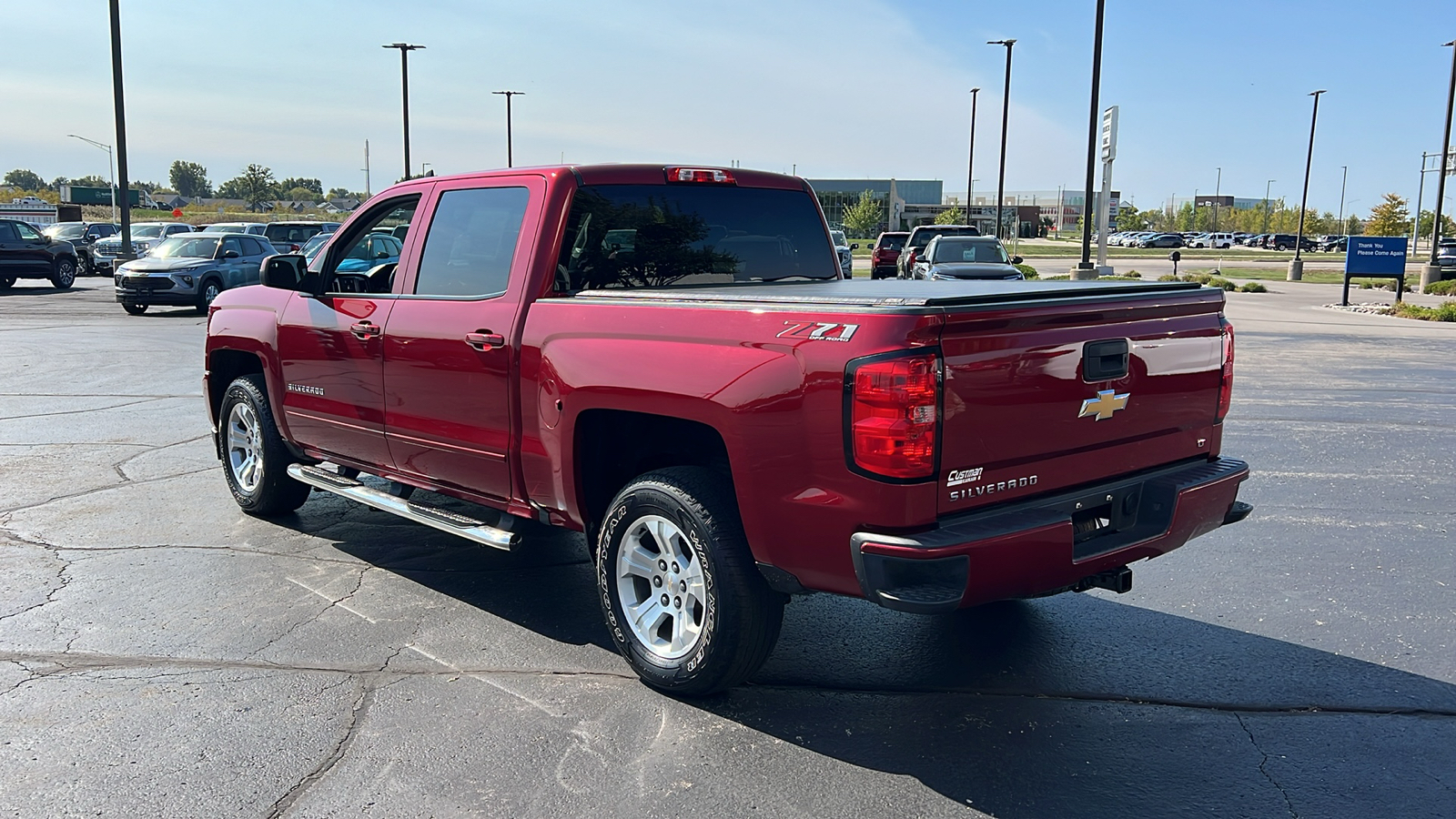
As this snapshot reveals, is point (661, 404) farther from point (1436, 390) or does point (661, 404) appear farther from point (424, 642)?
point (1436, 390)

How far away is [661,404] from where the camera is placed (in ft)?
13.0

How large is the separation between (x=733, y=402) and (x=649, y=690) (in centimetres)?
131

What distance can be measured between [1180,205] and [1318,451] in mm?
164277

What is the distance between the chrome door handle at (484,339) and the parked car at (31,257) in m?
29.3

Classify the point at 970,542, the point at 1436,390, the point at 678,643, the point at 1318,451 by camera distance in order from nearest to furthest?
the point at 970,542 → the point at 678,643 → the point at 1318,451 → the point at 1436,390

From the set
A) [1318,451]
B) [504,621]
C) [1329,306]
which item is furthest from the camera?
[1329,306]

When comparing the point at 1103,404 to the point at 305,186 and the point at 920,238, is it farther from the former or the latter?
the point at 305,186

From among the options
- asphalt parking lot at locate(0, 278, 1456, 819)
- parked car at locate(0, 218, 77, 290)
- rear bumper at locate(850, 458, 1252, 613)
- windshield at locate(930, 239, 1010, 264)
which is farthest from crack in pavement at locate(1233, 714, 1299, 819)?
parked car at locate(0, 218, 77, 290)

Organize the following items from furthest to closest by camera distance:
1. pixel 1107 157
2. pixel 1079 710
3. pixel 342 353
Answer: pixel 1107 157 < pixel 342 353 < pixel 1079 710

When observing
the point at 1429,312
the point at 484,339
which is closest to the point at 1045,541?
the point at 484,339

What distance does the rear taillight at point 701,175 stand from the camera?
16.9ft

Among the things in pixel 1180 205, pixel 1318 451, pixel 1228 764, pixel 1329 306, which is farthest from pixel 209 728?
pixel 1180 205

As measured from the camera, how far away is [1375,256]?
1056 inches

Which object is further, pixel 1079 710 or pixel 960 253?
pixel 960 253
